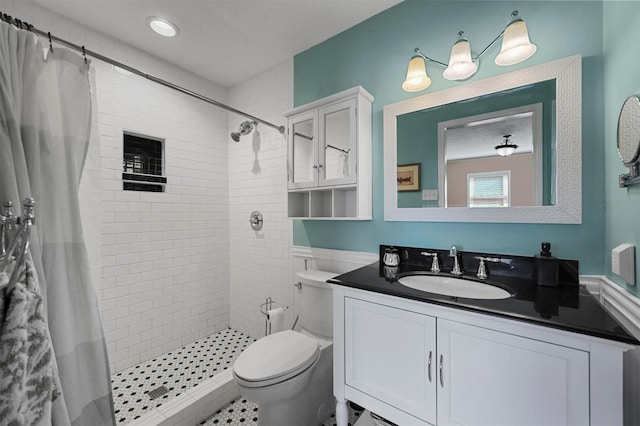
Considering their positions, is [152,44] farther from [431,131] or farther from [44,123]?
[431,131]

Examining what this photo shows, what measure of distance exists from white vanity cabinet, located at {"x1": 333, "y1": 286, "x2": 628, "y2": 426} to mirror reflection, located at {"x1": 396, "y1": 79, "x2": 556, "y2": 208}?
27.6 inches

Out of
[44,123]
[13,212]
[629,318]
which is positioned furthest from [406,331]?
[44,123]

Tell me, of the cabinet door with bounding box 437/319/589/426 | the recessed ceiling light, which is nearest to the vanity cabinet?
the cabinet door with bounding box 437/319/589/426

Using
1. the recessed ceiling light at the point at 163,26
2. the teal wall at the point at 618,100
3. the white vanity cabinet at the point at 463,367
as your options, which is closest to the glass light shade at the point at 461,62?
the teal wall at the point at 618,100

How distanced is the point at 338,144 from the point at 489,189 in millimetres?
905

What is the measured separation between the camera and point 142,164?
2232 millimetres

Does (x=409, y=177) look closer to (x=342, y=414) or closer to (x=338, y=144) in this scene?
(x=338, y=144)

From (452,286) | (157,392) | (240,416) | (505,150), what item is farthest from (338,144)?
(157,392)

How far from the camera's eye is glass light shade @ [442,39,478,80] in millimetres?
1330

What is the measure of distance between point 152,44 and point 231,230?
5.65 feet

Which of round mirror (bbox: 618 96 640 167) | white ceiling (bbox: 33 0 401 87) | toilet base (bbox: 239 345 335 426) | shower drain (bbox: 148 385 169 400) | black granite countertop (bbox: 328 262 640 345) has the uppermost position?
white ceiling (bbox: 33 0 401 87)

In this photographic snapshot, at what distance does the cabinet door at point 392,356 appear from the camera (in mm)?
1032

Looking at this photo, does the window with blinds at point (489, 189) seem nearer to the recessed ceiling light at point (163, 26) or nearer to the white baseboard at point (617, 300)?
the white baseboard at point (617, 300)

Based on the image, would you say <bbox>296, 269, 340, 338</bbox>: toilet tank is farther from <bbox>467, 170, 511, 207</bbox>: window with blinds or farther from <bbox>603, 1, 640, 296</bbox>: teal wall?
<bbox>603, 1, 640, 296</bbox>: teal wall
